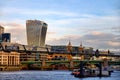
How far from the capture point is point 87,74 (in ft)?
452

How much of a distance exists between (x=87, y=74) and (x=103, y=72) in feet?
41.0

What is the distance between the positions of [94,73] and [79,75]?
26.6ft

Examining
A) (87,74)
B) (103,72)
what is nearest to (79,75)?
(87,74)

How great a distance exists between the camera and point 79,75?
138m

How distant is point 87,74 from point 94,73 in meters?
6.97

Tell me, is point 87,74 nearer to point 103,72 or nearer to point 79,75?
point 79,75

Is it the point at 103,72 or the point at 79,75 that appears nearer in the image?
the point at 79,75

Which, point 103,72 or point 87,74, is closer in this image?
point 87,74

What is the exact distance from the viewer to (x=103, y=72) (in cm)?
14888

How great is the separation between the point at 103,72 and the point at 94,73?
5614 millimetres

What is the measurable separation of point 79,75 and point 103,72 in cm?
1373
